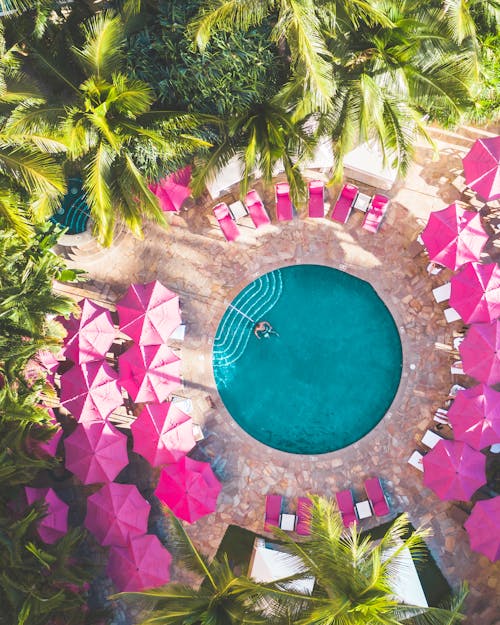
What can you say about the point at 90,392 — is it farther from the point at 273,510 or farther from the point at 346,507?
the point at 346,507

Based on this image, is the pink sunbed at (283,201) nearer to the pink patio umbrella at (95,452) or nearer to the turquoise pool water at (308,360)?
the turquoise pool water at (308,360)

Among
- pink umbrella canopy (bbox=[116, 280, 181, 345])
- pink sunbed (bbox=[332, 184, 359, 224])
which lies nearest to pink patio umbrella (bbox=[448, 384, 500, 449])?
pink sunbed (bbox=[332, 184, 359, 224])

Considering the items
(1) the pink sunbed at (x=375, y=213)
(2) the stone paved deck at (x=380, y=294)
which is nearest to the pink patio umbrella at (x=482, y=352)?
(2) the stone paved deck at (x=380, y=294)

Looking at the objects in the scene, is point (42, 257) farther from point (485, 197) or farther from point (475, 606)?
point (475, 606)

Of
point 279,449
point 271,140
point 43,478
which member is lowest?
point 43,478

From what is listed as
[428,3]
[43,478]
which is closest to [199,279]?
[43,478]

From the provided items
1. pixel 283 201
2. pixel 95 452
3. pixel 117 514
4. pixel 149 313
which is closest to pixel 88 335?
pixel 149 313

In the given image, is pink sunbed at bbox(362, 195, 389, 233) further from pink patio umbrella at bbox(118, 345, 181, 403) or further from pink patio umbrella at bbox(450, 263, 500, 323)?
pink patio umbrella at bbox(118, 345, 181, 403)
